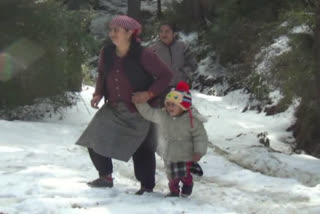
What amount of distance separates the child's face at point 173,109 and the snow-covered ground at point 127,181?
30.6 inches

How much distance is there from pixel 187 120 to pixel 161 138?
31 cm

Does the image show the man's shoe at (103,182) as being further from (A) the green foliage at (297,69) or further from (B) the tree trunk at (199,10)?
(B) the tree trunk at (199,10)

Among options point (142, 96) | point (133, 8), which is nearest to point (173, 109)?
point (142, 96)

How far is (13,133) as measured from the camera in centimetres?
793

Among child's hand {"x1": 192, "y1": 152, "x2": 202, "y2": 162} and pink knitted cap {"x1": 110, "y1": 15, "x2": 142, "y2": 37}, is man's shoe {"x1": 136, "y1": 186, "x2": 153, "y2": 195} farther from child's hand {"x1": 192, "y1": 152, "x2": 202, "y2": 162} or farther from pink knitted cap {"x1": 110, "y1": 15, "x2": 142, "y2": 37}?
pink knitted cap {"x1": 110, "y1": 15, "x2": 142, "y2": 37}

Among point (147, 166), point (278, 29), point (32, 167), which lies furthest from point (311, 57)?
point (32, 167)

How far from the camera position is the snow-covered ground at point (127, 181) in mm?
4316

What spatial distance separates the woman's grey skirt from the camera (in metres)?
4.63

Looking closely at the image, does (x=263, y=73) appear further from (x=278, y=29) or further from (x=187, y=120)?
(x=187, y=120)

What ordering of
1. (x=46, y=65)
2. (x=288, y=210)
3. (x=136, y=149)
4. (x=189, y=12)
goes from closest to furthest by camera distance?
(x=136, y=149) < (x=288, y=210) < (x=46, y=65) < (x=189, y=12)

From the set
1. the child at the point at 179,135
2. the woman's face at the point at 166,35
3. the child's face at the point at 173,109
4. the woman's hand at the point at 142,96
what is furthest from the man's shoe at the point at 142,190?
the woman's face at the point at 166,35

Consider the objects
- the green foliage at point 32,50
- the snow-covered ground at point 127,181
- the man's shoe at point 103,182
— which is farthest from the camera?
the green foliage at point 32,50

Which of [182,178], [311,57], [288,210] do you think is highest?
[311,57]

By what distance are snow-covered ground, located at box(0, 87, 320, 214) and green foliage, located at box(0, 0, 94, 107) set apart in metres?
0.87
